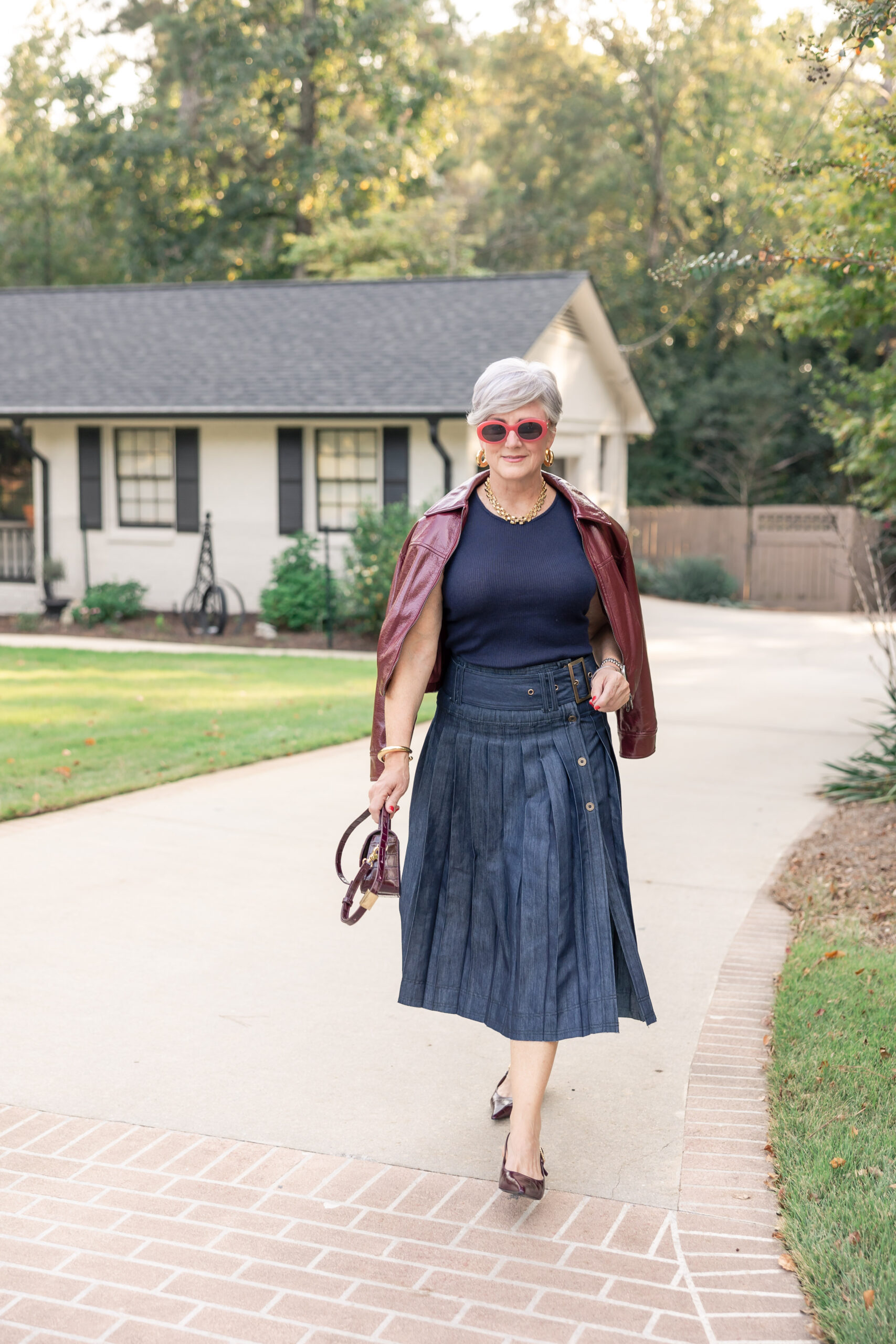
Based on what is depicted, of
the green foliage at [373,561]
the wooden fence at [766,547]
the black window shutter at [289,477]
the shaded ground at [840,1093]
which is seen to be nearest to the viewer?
the shaded ground at [840,1093]

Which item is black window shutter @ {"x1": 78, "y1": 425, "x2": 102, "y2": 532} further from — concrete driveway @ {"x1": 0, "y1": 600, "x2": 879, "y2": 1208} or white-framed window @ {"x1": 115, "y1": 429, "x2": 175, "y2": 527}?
concrete driveway @ {"x1": 0, "y1": 600, "x2": 879, "y2": 1208}

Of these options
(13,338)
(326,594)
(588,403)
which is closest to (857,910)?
(326,594)

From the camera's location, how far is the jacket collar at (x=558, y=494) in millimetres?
3514

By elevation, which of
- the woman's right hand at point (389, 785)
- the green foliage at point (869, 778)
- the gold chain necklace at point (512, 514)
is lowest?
the green foliage at point (869, 778)

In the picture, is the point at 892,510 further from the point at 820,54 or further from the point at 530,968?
the point at 530,968

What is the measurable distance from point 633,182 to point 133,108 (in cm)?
1323

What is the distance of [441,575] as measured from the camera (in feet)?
11.4

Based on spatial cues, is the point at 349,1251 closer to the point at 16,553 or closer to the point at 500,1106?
the point at 500,1106

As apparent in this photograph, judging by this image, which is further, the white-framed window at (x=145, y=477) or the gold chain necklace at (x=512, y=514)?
the white-framed window at (x=145, y=477)

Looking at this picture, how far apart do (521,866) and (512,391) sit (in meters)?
1.19

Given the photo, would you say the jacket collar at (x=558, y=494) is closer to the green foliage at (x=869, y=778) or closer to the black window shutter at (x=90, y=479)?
the green foliage at (x=869, y=778)

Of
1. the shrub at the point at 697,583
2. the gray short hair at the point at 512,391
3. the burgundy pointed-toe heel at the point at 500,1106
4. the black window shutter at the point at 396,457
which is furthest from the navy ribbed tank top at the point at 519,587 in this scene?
the shrub at the point at 697,583

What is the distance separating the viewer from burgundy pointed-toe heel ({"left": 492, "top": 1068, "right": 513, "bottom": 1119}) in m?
3.90

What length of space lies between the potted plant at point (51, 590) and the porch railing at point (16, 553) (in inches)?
28.6
